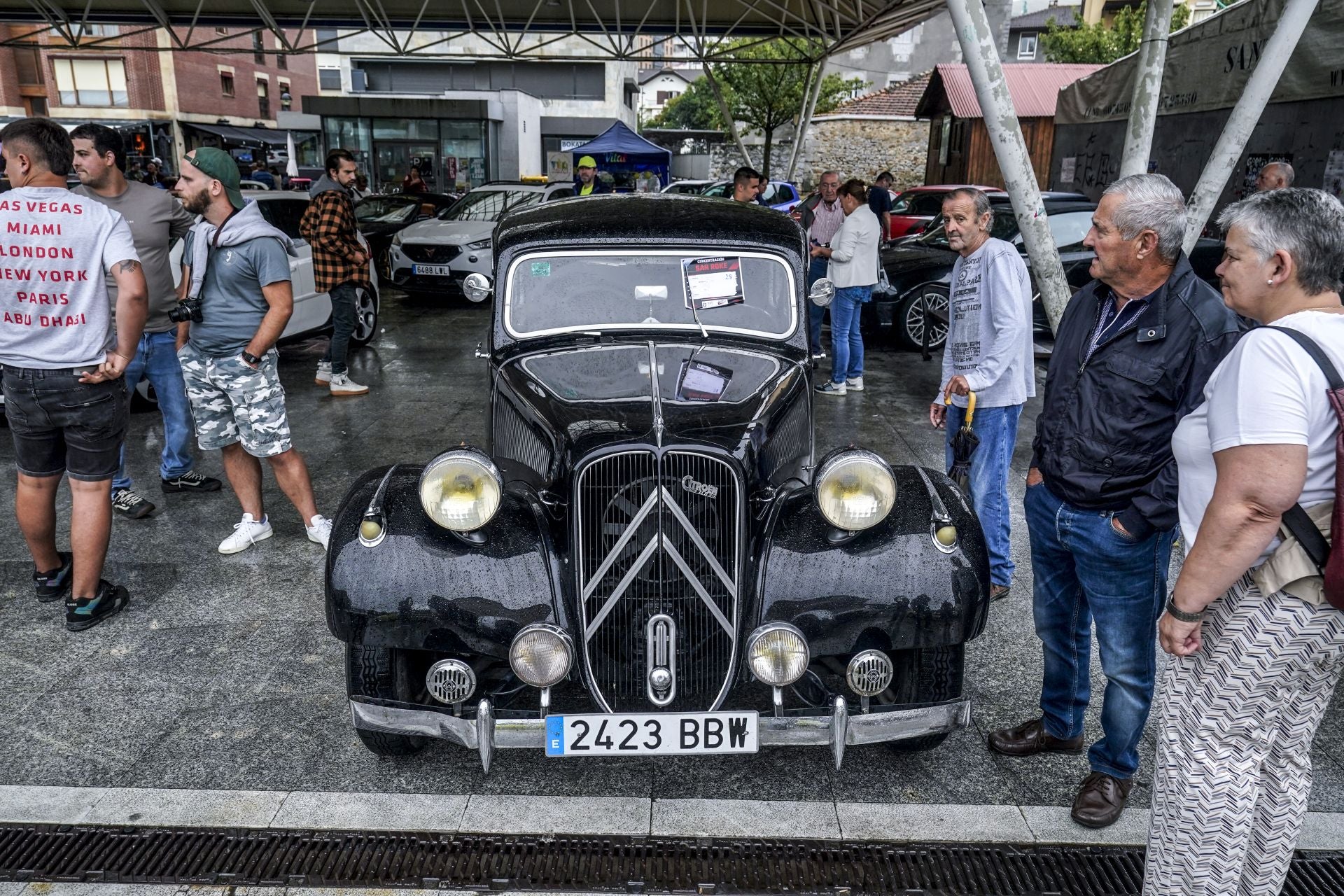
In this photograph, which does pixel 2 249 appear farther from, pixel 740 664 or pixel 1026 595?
pixel 1026 595

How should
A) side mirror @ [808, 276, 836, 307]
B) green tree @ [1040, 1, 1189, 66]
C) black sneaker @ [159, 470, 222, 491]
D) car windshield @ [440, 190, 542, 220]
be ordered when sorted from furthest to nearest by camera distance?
green tree @ [1040, 1, 1189, 66]
car windshield @ [440, 190, 542, 220]
black sneaker @ [159, 470, 222, 491]
side mirror @ [808, 276, 836, 307]

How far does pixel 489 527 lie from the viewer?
2998 mm

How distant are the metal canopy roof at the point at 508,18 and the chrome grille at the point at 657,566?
39.4 feet

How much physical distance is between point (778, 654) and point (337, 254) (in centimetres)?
669

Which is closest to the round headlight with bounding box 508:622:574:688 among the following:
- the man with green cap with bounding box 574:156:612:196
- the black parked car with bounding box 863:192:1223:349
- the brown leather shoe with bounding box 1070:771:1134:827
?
the brown leather shoe with bounding box 1070:771:1134:827

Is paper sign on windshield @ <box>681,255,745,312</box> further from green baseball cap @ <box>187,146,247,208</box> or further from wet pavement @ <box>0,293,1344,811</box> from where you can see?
green baseball cap @ <box>187,146,247,208</box>

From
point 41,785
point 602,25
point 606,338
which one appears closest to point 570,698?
point 606,338

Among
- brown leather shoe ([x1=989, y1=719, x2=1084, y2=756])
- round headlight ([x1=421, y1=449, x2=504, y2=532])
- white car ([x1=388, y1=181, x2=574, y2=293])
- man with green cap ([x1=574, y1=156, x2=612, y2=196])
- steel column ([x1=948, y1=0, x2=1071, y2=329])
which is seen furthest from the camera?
man with green cap ([x1=574, y1=156, x2=612, y2=196])

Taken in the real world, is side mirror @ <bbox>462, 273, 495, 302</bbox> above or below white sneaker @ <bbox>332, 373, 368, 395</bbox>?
above

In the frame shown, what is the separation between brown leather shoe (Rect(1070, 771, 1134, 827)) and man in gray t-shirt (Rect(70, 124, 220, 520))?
4975mm

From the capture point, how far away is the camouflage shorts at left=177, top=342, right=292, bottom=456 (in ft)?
15.3

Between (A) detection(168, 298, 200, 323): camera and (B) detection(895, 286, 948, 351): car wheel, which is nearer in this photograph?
(A) detection(168, 298, 200, 323): camera

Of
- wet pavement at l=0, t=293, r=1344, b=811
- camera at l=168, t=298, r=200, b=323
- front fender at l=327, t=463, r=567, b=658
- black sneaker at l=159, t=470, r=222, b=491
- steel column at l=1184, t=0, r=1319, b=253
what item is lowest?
wet pavement at l=0, t=293, r=1344, b=811

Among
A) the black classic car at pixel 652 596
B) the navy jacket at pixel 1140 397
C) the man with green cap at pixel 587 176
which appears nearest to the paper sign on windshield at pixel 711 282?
the black classic car at pixel 652 596
